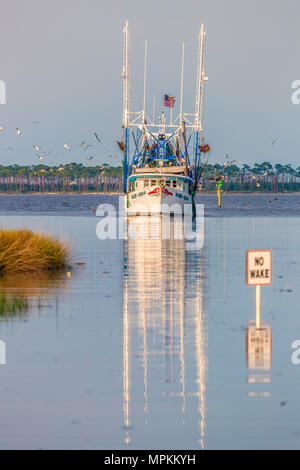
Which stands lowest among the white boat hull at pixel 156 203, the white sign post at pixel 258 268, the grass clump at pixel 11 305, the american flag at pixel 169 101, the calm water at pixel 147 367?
the calm water at pixel 147 367

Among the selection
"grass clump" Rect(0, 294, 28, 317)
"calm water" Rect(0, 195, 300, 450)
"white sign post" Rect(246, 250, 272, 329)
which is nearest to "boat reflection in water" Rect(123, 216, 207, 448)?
"calm water" Rect(0, 195, 300, 450)

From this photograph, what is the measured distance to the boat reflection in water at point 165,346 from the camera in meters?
10.3

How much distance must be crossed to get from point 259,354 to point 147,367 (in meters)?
1.90

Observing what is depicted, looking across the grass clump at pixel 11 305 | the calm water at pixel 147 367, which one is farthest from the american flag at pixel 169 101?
the grass clump at pixel 11 305

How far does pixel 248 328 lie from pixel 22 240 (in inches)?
461

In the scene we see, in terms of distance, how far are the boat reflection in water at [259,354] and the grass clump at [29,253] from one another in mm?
10637

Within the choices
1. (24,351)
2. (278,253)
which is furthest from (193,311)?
(278,253)

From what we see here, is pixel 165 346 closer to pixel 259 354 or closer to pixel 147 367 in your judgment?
pixel 259 354

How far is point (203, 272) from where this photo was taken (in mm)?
26484

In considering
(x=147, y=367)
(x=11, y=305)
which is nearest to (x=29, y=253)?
(x=11, y=305)

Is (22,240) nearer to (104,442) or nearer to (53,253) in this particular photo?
(53,253)

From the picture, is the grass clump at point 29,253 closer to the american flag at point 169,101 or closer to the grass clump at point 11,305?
the grass clump at point 11,305

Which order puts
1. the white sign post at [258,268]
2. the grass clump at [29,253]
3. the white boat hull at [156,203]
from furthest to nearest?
1. the white boat hull at [156,203]
2. the grass clump at [29,253]
3. the white sign post at [258,268]

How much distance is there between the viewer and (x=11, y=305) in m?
18.7
